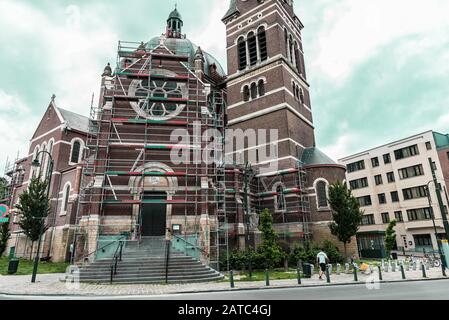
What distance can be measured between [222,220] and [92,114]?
12871 millimetres

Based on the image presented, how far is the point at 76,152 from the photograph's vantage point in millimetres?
28797

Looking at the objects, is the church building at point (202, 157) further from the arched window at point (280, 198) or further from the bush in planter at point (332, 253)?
the bush in planter at point (332, 253)

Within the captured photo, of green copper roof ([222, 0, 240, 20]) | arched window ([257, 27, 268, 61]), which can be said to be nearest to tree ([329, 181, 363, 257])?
arched window ([257, 27, 268, 61])

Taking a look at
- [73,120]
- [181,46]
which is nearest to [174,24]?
[181,46]

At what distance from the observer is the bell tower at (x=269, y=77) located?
89.1ft

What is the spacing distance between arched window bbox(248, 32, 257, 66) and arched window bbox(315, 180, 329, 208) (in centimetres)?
1528

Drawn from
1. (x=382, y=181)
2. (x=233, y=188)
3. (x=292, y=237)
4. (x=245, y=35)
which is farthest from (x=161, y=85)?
(x=382, y=181)

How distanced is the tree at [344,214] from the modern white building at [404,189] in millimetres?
12639

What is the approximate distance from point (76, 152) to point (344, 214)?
25854 millimetres

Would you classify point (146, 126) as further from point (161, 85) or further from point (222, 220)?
point (222, 220)

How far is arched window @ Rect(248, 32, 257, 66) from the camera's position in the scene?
31.5 meters

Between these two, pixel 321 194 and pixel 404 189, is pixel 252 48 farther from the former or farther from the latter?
pixel 404 189

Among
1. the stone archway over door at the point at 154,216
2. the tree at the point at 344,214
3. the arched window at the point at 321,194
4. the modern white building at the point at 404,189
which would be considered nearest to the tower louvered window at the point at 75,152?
the stone archway over door at the point at 154,216

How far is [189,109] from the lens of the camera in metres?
22.4
